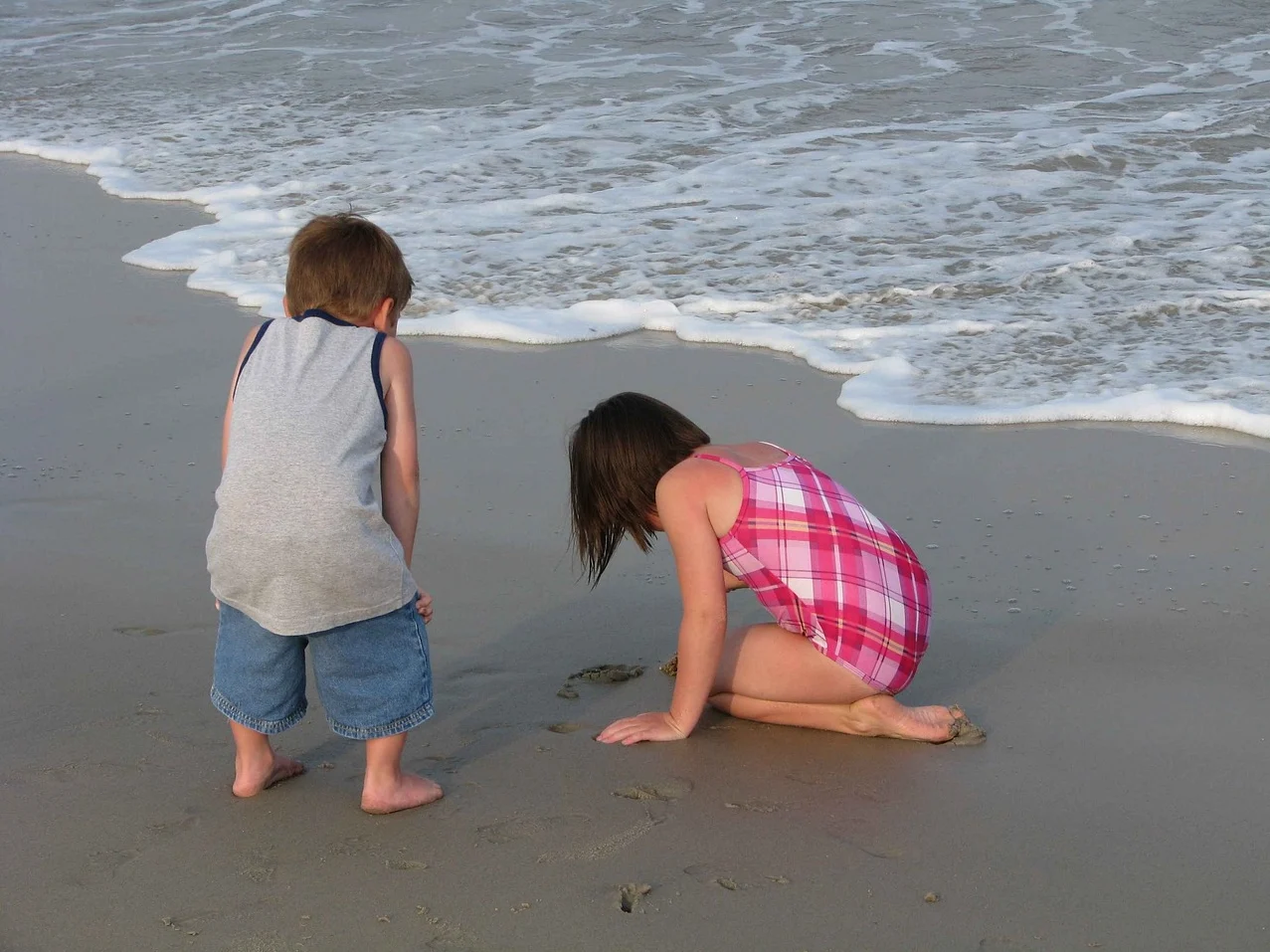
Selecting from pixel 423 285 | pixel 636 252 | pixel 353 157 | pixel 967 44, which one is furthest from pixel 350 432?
pixel 967 44

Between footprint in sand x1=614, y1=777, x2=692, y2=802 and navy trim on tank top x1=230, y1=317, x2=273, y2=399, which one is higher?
navy trim on tank top x1=230, y1=317, x2=273, y2=399

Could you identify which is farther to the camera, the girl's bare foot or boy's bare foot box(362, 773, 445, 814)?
the girl's bare foot

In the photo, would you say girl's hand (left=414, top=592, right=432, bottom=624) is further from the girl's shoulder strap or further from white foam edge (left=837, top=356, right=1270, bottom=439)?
white foam edge (left=837, top=356, right=1270, bottom=439)

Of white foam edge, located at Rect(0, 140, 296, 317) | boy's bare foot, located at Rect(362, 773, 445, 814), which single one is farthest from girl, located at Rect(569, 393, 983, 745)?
white foam edge, located at Rect(0, 140, 296, 317)

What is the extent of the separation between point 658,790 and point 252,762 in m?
0.76

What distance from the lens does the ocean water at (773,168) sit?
5.46 m

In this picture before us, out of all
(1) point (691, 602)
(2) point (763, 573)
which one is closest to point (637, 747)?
(1) point (691, 602)

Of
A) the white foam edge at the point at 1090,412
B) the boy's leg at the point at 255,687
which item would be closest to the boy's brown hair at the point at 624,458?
the boy's leg at the point at 255,687

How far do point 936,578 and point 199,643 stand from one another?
6.08 feet

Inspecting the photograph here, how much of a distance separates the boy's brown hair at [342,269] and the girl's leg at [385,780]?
0.78 metres

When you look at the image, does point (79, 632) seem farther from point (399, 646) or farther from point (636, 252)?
point (636, 252)

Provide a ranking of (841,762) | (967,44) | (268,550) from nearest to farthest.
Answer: (268,550) < (841,762) < (967,44)

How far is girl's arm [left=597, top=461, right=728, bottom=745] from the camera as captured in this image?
2793 millimetres

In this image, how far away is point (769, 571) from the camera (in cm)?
288
